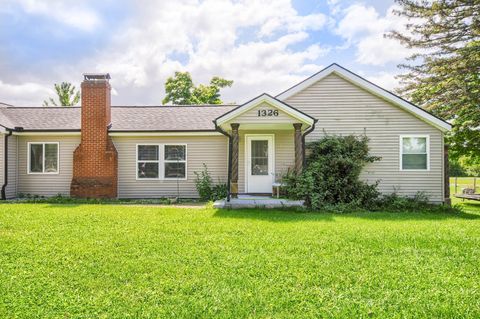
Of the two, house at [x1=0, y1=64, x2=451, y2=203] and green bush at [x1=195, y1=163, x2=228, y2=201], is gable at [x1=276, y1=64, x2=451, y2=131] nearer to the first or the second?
house at [x1=0, y1=64, x2=451, y2=203]

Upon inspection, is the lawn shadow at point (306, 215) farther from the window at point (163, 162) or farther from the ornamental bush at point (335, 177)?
the window at point (163, 162)

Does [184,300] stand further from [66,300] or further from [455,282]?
[455,282]

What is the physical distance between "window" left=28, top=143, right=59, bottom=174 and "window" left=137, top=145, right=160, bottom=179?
388 cm

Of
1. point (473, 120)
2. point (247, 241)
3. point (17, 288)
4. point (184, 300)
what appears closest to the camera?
point (184, 300)

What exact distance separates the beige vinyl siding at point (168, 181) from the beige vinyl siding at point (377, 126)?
4030mm

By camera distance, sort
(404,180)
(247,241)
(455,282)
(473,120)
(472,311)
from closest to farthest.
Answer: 1. (472,311)
2. (455,282)
3. (247,241)
4. (404,180)
5. (473,120)

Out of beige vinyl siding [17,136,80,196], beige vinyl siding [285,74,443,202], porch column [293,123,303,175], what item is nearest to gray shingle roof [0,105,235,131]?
beige vinyl siding [17,136,80,196]

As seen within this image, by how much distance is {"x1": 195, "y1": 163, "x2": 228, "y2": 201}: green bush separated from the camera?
13.1 meters

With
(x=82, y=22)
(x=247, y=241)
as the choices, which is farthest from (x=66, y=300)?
(x=82, y=22)

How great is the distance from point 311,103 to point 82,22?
9326 mm

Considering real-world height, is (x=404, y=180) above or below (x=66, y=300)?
above

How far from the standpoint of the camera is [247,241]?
19.5 feet

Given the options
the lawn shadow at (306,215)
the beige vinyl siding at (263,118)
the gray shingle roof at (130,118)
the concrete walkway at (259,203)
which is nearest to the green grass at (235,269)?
the lawn shadow at (306,215)

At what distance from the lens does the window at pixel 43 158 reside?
14.0 m
